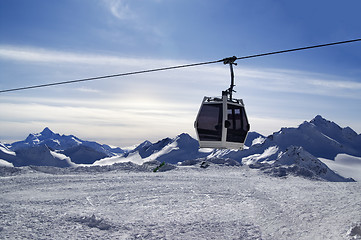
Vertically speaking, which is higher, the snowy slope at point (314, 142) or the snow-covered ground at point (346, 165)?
the snowy slope at point (314, 142)

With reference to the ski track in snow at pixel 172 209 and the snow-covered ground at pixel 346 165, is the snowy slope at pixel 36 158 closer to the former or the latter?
the snow-covered ground at pixel 346 165

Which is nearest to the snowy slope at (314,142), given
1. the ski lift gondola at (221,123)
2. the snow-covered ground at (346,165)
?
the snow-covered ground at (346,165)

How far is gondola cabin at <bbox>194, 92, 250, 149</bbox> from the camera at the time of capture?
852 centimetres

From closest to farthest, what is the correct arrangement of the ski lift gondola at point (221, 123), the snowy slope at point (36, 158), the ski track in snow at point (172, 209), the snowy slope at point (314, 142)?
the ski lift gondola at point (221, 123), the ski track in snow at point (172, 209), the snowy slope at point (36, 158), the snowy slope at point (314, 142)

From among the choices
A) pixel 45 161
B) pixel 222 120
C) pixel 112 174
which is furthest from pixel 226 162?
pixel 45 161

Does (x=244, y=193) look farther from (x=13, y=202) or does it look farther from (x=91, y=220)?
(x=13, y=202)

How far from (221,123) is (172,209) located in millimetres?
10364

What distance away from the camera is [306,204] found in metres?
18.1

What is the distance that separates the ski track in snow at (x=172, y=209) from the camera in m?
13.6

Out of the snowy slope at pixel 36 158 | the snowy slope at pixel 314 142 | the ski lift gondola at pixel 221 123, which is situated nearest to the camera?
the ski lift gondola at pixel 221 123

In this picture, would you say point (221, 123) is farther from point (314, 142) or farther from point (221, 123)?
point (314, 142)

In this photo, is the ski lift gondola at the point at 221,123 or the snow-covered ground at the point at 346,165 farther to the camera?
the snow-covered ground at the point at 346,165

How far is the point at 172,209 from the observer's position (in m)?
17.3

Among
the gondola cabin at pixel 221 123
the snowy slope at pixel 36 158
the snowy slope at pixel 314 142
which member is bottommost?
the snowy slope at pixel 36 158
